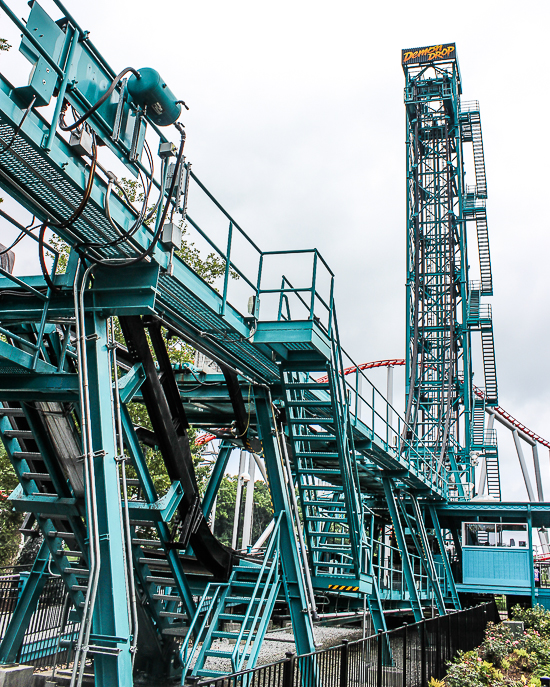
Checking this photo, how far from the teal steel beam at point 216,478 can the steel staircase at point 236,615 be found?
1.86 m

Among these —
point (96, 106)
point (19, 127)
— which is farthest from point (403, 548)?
point (19, 127)

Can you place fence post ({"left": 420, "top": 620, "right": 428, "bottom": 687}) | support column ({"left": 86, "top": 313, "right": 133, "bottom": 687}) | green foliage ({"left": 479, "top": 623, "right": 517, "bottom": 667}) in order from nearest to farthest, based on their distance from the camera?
support column ({"left": 86, "top": 313, "right": 133, "bottom": 687}), fence post ({"left": 420, "top": 620, "right": 428, "bottom": 687}), green foliage ({"left": 479, "top": 623, "right": 517, "bottom": 667})

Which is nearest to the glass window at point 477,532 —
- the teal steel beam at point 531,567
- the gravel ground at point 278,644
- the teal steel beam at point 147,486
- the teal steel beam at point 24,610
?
the teal steel beam at point 531,567

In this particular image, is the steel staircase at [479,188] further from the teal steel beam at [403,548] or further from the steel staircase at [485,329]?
the teal steel beam at [403,548]

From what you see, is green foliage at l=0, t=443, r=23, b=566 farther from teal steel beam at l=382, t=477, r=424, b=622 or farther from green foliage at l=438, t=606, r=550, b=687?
green foliage at l=438, t=606, r=550, b=687

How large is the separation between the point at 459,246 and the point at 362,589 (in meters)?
27.4

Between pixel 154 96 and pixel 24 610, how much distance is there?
7.92m

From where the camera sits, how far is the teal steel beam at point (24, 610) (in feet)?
30.8

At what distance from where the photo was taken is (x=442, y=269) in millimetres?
36875

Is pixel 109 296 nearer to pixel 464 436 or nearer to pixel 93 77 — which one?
pixel 93 77

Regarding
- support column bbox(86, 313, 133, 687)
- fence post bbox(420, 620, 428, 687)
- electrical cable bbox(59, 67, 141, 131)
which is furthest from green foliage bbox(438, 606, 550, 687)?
electrical cable bbox(59, 67, 141, 131)

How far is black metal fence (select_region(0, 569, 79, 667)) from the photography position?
10.7m

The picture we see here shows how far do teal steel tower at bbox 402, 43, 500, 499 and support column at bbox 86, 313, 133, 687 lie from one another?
1076 inches

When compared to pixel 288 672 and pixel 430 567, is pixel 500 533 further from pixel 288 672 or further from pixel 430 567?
pixel 288 672
